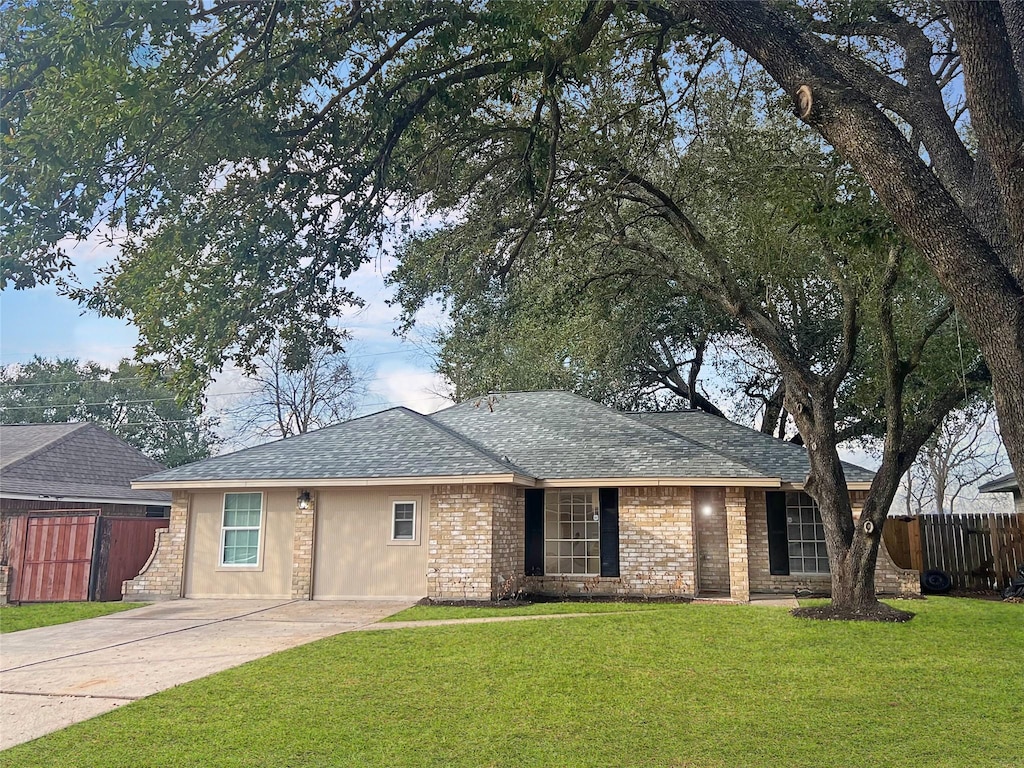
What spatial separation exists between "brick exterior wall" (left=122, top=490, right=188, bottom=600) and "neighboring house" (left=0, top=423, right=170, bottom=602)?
0.55 metres

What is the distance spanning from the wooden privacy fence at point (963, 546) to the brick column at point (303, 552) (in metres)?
12.4

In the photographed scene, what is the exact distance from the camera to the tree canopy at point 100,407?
123 feet

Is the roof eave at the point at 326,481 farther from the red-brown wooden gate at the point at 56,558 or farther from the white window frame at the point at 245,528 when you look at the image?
the red-brown wooden gate at the point at 56,558

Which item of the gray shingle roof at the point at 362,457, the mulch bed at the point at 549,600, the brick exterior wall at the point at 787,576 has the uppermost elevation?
the gray shingle roof at the point at 362,457

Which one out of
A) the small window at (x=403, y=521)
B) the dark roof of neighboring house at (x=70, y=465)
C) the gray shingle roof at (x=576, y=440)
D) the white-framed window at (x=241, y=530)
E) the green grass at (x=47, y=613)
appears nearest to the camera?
the green grass at (x=47, y=613)

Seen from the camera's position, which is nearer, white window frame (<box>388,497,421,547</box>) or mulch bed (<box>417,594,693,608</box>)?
mulch bed (<box>417,594,693,608</box>)

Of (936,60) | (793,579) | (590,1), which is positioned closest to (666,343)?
(793,579)

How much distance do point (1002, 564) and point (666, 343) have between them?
1012 cm

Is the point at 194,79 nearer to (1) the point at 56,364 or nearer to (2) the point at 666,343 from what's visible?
(2) the point at 666,343

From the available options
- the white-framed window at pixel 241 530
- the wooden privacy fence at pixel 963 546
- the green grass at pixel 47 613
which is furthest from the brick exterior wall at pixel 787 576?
the green grass at pixel 47 613

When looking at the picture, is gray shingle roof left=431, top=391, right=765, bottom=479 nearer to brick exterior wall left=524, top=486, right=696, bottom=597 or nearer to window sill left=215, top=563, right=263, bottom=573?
brick exterior wall left=524, top=486, right=696, bottom=597

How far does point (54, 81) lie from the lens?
541 cm

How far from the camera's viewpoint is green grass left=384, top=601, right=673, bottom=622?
12023mm

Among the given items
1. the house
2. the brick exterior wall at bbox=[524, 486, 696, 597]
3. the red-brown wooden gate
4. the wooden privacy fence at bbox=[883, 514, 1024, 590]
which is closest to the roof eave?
the house
